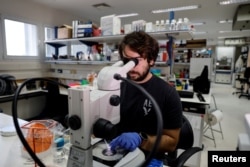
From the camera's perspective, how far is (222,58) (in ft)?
36.3

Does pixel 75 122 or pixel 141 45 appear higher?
pixel 141 45

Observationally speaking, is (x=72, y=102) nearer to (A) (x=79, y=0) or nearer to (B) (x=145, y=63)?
(B) (x=145, y=63)

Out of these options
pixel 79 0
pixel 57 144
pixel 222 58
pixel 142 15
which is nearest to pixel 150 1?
pixel 142 15

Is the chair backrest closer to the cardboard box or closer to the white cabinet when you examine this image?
the cardboard box

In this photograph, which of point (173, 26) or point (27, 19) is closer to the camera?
point (173, 26)

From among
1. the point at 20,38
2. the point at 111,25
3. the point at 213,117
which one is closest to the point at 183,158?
the point at 213,117

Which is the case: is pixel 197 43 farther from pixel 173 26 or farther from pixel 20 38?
pixel 20 38

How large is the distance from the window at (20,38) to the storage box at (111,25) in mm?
1862

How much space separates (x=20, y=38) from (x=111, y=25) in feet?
7.16

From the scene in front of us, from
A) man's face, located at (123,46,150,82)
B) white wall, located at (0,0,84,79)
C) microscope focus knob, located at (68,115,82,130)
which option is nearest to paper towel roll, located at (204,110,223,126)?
man's face, located at (123,46,150,82)

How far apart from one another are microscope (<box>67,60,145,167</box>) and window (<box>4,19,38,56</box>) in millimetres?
3471

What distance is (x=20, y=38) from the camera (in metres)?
3.66

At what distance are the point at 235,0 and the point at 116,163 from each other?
15.5 ft

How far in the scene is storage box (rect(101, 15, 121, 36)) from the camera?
106 inches
